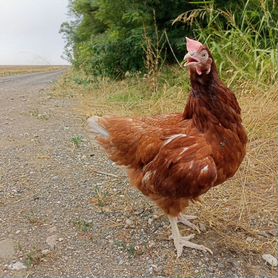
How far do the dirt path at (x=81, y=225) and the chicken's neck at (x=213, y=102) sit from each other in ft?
2.88

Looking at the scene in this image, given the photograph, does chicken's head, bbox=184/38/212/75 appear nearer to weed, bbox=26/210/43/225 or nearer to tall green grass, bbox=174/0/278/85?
weed, bbox=26/210/43/225

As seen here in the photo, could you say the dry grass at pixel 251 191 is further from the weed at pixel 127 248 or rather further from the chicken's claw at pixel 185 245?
the weed at pixel 127 248

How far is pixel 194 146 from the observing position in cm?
245

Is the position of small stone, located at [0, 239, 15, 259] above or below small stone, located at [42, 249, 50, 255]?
above

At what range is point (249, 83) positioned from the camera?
4715 mm

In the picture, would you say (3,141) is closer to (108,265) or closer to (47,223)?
(47,223)

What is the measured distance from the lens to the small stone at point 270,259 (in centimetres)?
253

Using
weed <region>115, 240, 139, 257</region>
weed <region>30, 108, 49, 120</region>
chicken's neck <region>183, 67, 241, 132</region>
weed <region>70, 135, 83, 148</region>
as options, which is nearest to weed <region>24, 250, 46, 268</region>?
weed <region>115, 240, 139, 257</region>

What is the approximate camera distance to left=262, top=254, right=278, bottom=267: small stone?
2527 millimetres

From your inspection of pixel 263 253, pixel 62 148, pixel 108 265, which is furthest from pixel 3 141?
pixel 263 253

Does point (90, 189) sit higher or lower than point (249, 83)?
lower

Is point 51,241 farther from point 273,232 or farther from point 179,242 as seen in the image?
point 273,232

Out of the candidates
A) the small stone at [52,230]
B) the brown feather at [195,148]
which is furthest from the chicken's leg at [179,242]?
the small stone at [52,230]

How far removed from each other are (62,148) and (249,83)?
7.75ft
